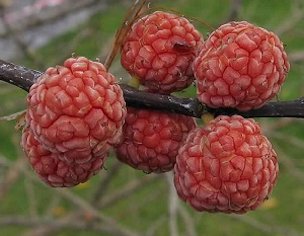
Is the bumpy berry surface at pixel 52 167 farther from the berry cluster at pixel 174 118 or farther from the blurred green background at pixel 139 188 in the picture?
the blurred green background at pixel 139 188

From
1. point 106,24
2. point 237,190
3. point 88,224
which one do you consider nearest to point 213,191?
point 237,190

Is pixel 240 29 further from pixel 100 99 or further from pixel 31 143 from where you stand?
pixel 31 143

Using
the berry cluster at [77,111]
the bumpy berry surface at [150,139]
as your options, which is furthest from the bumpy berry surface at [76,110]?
the bumpy berry surface at [150,139]

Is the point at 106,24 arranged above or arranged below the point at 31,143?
below

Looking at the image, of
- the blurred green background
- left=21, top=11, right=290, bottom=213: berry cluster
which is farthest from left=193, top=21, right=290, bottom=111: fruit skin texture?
the blurred green background

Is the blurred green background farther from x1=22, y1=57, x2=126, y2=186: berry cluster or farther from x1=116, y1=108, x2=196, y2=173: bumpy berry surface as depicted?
x1=22, y1=57, x2=126, y2=186: berry cluster

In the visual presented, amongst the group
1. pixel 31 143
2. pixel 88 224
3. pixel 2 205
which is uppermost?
pixel 31 143
